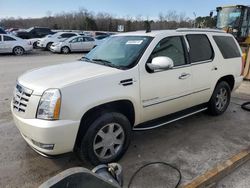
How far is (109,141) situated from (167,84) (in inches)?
49.5

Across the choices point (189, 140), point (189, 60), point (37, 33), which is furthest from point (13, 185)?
point (37, 33)

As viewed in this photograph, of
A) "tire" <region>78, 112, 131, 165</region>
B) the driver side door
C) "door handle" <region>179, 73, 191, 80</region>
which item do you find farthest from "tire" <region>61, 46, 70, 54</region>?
"tire" <region>78, 112, 131, 165</region>

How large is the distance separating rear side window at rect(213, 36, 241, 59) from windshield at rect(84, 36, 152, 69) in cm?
185

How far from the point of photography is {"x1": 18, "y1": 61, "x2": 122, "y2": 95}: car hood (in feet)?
9.27

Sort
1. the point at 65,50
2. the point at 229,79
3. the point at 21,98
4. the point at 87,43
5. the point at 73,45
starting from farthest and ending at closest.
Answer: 1. the point at 87,43
2. the point at 73,45
3. the point at 65,50
4. the point at 229,79
5. the point at 21,98

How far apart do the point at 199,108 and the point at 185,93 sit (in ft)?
2.64

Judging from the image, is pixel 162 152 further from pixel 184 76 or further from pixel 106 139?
pixel 184 76

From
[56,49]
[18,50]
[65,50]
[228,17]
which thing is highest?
[228,17]

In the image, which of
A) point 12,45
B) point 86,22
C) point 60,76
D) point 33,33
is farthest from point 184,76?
point 86,22

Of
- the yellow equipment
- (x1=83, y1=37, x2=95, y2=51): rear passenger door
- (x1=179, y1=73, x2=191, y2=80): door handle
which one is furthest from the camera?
(x1=83, y1=37, x2=95, y2=51): rear passenger door

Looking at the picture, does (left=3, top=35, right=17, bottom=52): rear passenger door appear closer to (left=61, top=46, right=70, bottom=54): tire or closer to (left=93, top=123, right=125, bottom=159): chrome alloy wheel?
(left=61, top=46, right=70, bottom=54): tire

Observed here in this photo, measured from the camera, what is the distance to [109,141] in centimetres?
319

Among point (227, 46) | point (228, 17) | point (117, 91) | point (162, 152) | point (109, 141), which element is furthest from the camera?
point (228, 17)

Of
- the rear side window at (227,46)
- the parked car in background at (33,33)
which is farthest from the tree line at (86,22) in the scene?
the rear side window at (227,46)
